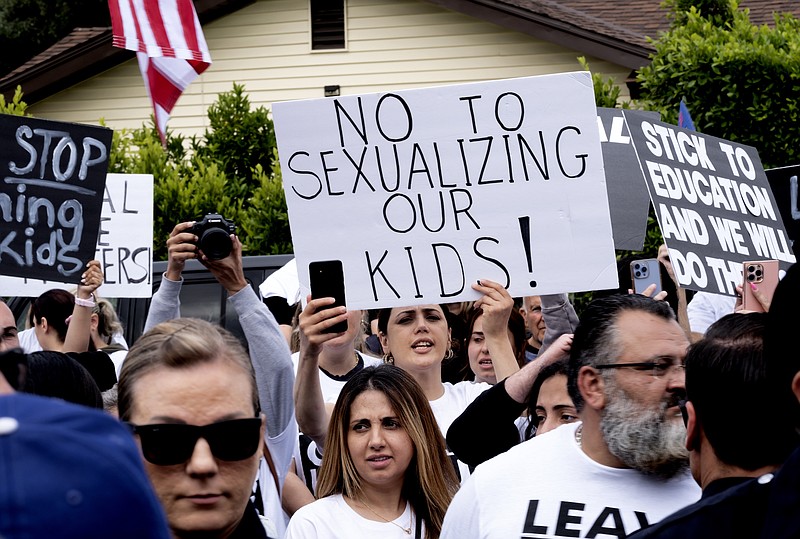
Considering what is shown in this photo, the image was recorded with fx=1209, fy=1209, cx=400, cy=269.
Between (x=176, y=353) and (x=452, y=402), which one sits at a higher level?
(x=176, y=353)

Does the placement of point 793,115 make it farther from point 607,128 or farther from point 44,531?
point 44,531

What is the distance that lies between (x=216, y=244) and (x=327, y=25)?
14.1 metres

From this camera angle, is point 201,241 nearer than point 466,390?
Yes

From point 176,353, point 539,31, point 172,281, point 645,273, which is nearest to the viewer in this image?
point 176,353

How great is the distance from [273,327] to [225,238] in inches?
17.8

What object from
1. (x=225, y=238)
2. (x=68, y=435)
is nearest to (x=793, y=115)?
(x=225, y=238)

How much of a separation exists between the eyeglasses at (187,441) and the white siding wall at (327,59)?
15221 mm

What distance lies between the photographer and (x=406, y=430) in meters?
4.40

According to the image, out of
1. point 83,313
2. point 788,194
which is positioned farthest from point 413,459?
point 788,194

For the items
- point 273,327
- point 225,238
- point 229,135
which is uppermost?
point 229,135

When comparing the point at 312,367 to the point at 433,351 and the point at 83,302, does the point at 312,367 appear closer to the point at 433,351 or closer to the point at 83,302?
the point at 433,351

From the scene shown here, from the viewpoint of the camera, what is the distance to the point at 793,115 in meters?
12.1

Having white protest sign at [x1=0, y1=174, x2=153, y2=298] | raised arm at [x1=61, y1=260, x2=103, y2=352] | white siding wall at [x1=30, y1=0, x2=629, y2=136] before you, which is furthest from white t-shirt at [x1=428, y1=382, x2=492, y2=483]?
white siding wall at [x1=30, y1=0, x2=629, y2=136]

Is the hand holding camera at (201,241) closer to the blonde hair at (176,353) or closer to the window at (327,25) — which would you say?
the blonde hair at (176,353)
